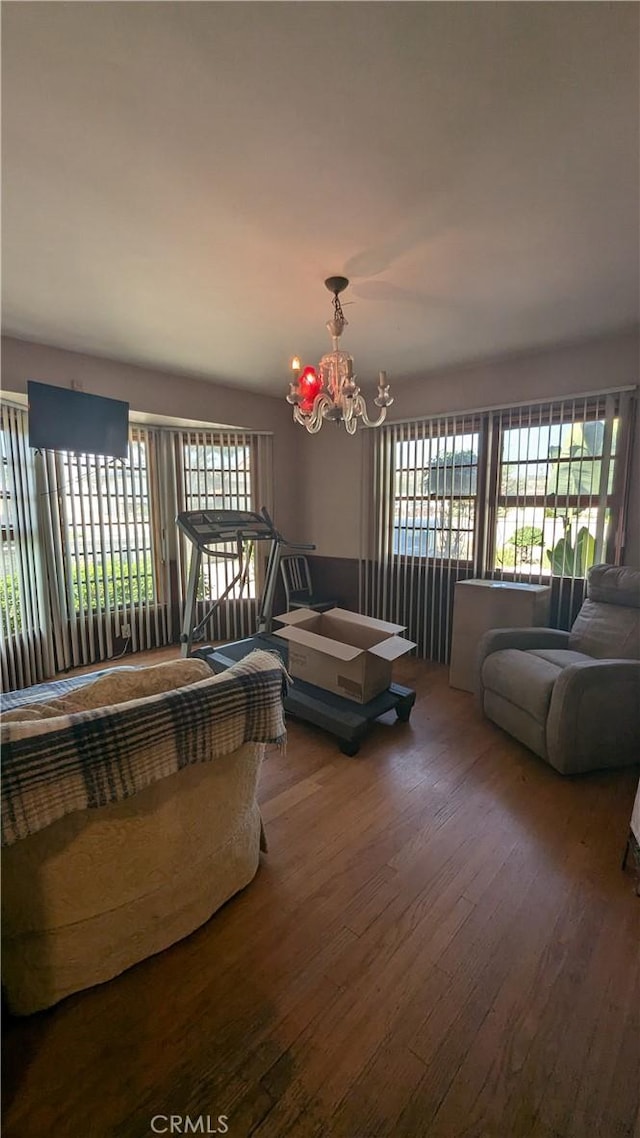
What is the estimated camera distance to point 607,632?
2.60 metres

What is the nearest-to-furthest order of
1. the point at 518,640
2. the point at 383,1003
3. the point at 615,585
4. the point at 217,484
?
the point at 383,1003
the point at 615,585
the point at 518,640
the point at 217,484

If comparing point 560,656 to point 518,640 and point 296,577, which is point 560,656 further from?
point 296,577

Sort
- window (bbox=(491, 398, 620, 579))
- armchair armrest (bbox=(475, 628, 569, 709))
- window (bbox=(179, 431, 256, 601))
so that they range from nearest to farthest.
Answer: armchair armrest (bbox=(475, 628, 569, 709))
window (bbox=(491, 398, 620, 579))
window (bbox=(179, 431, 256, 601))

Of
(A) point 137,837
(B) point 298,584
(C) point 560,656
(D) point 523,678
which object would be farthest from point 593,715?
(B) point 298,584

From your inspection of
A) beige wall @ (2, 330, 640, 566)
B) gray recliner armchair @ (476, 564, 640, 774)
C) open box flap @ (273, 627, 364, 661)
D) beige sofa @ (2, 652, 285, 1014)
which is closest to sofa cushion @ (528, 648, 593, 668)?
gray recliner armchair @ (476, 564, 640, 774)

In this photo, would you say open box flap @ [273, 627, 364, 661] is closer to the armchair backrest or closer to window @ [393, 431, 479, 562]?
the armchair backrest

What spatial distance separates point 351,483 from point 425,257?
8.28 feet

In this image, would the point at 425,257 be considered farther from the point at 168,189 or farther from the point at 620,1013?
the point at 620,1013

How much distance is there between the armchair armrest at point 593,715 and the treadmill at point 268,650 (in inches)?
34.9

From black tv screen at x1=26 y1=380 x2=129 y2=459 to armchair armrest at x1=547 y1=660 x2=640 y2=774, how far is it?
11.5 feet

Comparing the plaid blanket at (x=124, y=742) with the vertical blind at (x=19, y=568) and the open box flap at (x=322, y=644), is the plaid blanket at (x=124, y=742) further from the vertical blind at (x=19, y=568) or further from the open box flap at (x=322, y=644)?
the vertical blind at (x=19, y=568)

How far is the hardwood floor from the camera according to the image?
0.98m

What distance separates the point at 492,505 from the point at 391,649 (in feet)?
5.69

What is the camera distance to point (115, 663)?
3.83 metres
